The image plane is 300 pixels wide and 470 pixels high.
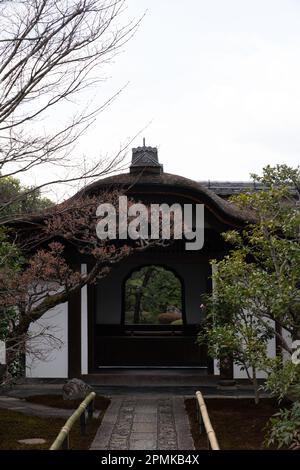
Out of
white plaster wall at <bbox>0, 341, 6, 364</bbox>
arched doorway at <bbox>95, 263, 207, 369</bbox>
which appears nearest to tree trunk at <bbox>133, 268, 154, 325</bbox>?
arched doorway at <bbox>95, 263, 207, 369</bbox>

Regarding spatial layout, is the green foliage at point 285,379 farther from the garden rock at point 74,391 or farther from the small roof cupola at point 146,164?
the small roof cupola at point 146,164

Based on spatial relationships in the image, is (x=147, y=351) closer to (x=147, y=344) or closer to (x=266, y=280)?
(x=147, y=344)

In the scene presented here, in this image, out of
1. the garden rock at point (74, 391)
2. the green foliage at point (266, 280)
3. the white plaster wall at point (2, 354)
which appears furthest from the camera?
the garden rock at point (74, 391)

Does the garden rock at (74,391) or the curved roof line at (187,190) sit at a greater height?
the curved roof line at (187,190)

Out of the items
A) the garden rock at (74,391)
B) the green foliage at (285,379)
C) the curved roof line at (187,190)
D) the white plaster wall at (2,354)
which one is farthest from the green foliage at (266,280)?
the white plaster wall at (2,354)

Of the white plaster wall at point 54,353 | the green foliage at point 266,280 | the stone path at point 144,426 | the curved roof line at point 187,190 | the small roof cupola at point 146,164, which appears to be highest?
the small roof cupola at point 146,164

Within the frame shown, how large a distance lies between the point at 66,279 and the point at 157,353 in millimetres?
8957

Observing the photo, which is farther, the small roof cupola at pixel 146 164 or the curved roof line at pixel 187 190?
the small roof cupola at pixel 146 164

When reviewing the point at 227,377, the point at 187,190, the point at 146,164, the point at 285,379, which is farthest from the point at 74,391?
the point at 285,379

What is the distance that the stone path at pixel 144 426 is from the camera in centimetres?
925

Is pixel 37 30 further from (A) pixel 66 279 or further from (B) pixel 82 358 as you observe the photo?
(B) pixel 82 358

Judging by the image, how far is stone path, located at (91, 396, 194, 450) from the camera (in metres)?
9.25

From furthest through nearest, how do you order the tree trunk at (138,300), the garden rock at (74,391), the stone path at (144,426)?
the tree trunk at (138,300) → the garden rock at (74,391) → the stone path at (144,426)
